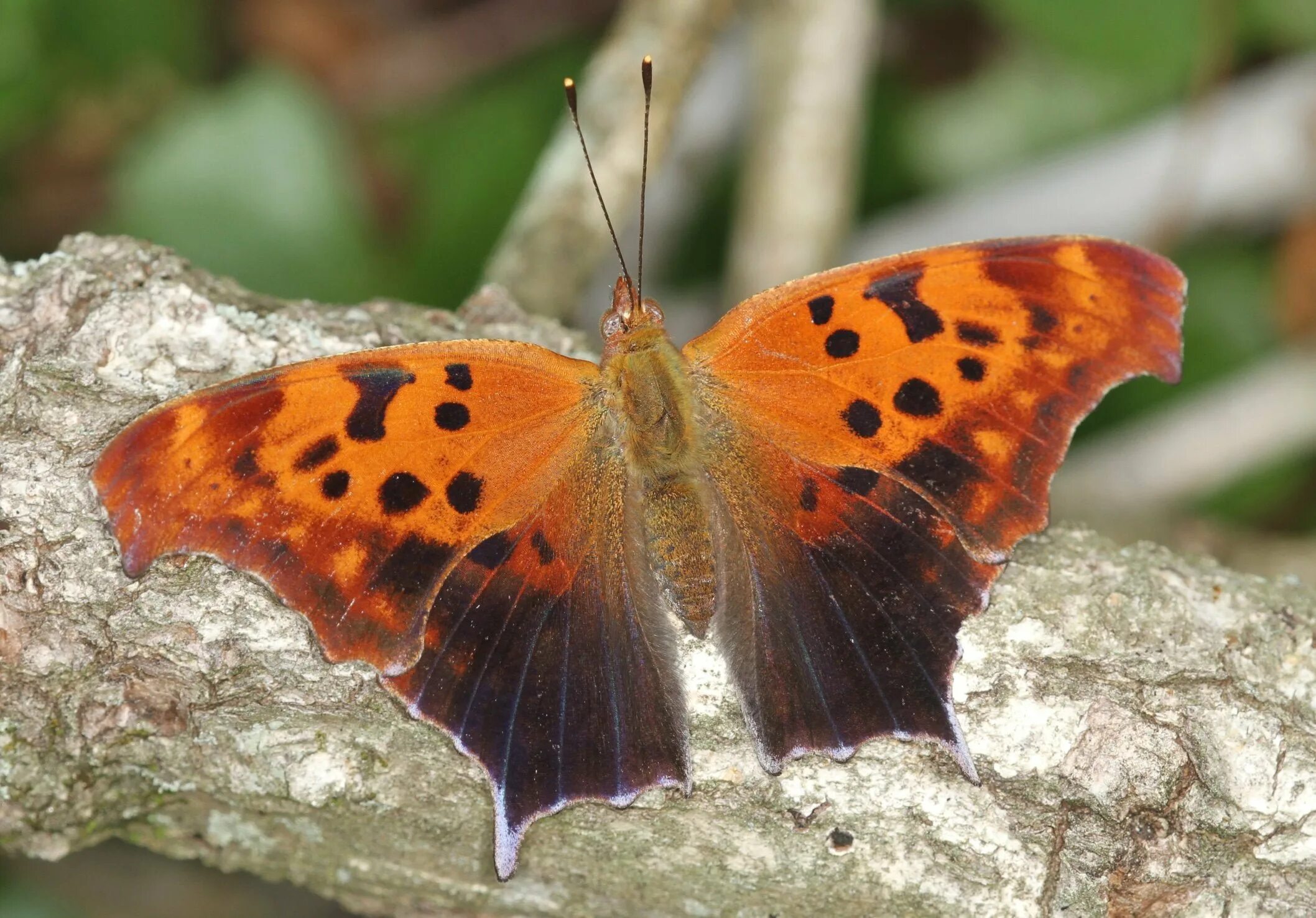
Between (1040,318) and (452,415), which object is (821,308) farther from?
(452,415)

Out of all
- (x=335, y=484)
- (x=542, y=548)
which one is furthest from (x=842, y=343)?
(x=335, y=484)

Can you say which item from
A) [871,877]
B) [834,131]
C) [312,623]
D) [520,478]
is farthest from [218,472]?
[834,131]

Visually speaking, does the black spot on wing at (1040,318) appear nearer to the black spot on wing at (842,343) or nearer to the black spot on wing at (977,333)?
the black spot on wing at (977,333)

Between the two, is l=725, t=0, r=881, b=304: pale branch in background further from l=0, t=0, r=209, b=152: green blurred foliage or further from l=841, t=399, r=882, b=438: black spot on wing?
l=0, t=0, r=209, b=152: green blurred foliage

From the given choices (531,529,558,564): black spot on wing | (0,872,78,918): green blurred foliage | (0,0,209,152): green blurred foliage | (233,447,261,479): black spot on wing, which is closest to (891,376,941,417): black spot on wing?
(531,529,558,564): black spot on wing

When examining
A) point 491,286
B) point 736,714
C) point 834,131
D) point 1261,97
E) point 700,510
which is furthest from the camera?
point 1261,97

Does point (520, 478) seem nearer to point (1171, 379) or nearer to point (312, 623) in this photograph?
point (312, 623)
